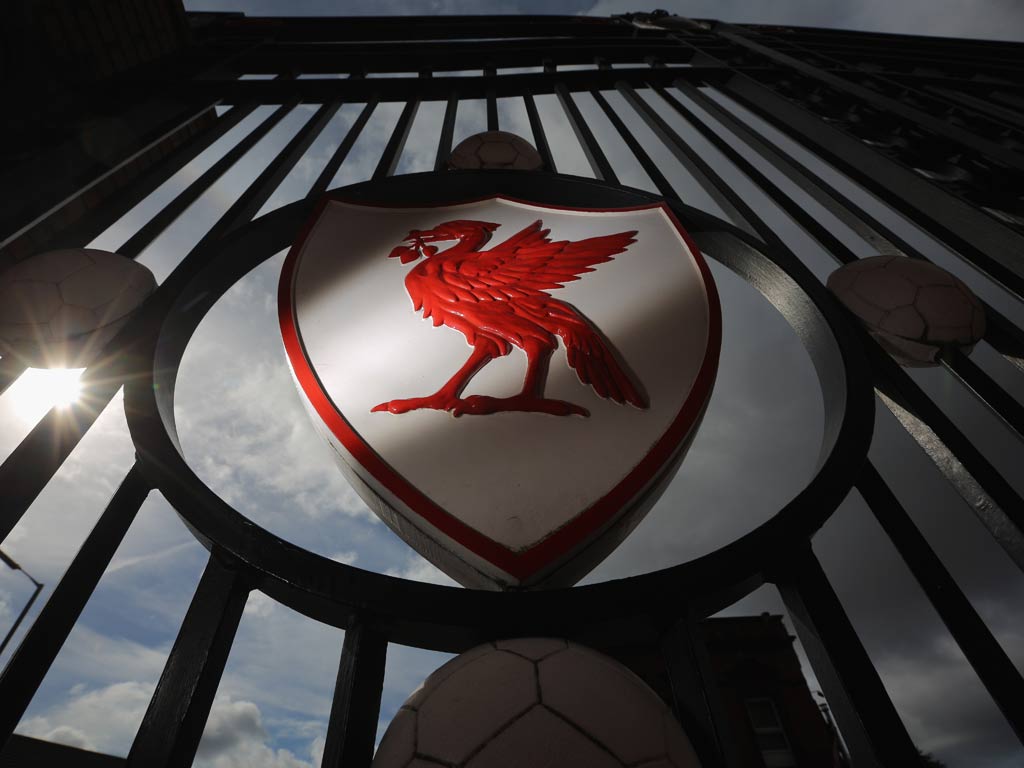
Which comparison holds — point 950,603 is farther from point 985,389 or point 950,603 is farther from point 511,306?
point 511,306

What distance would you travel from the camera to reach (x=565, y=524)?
3.42 feet

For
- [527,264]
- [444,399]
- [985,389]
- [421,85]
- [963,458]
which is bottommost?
[963,458]

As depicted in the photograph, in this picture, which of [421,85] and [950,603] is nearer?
[950,603]

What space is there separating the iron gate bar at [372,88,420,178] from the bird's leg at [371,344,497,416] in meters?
1.50

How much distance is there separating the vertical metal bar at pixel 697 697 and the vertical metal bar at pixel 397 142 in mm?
2116

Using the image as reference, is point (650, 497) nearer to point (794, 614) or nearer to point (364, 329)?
point (794, 614)

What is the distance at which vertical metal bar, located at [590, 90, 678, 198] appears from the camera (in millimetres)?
2434

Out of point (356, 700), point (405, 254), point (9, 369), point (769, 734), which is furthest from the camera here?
point (769, 734)

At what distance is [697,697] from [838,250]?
5.93 feet

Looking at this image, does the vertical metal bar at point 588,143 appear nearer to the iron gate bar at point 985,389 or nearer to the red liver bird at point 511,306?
the red liver bird at point 511,306

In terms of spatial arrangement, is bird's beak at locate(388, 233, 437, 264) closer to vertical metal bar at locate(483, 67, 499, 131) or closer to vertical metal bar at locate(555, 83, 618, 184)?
vertical metal bar at locate(555, 83, 618, 184)

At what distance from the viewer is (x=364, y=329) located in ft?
4.99

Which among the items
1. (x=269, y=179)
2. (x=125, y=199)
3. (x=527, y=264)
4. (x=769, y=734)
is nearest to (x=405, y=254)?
(x=527, y=264)

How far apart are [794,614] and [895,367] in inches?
36.0
